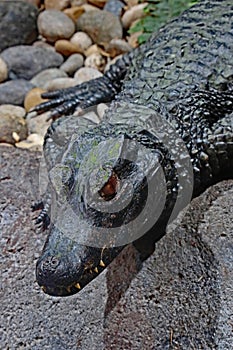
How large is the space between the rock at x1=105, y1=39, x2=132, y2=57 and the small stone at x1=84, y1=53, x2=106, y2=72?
3.5 inches

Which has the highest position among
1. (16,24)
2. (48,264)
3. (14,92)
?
(48,264)

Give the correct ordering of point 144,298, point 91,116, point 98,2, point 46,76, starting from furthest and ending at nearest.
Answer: point 98,2 → point 46,76 → point 91,116 → point 144,298

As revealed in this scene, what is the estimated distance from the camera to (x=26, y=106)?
3.15 metres

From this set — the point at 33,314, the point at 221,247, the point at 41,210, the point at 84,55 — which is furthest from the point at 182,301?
the point at 84,55

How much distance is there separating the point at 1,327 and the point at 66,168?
559 millimetres

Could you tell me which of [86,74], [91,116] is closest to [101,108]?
[91,116]

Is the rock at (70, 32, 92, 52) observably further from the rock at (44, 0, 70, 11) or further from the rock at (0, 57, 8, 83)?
the rock at (0, 57, 8, 83)

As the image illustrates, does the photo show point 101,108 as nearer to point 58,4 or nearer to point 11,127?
point 11,127

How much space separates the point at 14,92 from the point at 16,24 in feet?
2.42

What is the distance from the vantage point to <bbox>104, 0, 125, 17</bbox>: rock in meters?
3.86

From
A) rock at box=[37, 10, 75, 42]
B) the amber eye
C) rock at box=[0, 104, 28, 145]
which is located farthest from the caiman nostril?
rock at box=[37, 10, 75, 42]

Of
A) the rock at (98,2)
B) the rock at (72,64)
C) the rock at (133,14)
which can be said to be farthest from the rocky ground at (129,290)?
the rock at (98,2)

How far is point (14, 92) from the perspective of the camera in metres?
3.25

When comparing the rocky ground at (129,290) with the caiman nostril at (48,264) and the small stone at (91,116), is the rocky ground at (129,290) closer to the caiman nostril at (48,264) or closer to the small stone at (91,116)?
the caiman nostril at (48,264)
